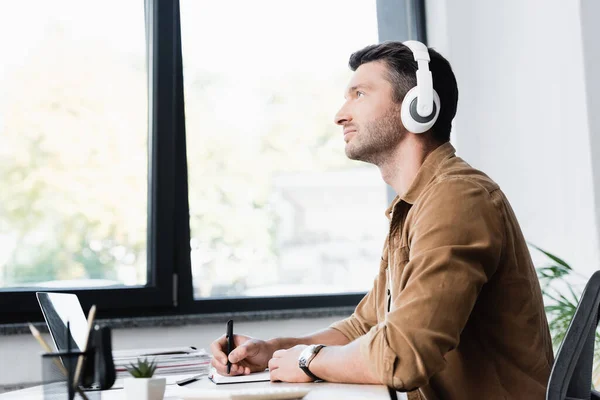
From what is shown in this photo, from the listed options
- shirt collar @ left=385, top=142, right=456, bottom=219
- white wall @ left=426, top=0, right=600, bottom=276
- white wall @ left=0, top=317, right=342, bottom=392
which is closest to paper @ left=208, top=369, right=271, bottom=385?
shirt collar @ left=385, top=142, right=456, bottom=219

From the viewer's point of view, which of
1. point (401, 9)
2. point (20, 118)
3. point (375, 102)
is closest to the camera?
point (375, 102)

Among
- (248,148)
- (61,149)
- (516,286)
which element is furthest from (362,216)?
(516,286)

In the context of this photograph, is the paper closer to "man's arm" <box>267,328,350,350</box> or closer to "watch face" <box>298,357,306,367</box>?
"watch face" <box>298,357,306,367</box>

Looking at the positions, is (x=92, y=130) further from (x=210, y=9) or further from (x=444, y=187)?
(x=444, y=187)

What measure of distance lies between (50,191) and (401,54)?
142 cm

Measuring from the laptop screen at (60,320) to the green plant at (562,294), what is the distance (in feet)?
4.49

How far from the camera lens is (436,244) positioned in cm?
137

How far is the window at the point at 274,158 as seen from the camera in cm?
288

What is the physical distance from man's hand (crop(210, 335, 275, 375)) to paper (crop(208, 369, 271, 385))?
0.08 ft

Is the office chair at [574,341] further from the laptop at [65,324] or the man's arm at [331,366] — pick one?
the laptop at [65,324]

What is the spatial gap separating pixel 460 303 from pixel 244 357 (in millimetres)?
558

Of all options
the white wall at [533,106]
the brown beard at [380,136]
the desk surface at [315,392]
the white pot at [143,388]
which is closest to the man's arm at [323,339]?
the desk surface at [315,392]

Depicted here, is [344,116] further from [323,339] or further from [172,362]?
[172,362]

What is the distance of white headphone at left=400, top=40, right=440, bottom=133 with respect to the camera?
67.9 inches
